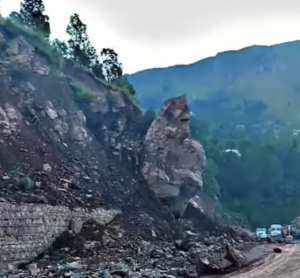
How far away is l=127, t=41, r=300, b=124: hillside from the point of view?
5689 inches

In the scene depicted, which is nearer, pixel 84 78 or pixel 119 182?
pixel 119 182

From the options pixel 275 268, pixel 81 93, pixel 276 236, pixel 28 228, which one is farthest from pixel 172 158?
pixel 28 228

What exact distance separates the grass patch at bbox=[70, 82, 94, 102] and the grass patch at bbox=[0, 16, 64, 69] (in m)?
1.44

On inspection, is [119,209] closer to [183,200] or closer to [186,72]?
[183,200]

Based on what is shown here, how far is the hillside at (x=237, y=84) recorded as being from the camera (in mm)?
144500

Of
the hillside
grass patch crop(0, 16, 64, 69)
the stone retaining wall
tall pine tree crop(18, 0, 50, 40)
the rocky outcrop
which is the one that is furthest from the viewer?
the hillside

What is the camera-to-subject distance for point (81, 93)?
33719 millimetres

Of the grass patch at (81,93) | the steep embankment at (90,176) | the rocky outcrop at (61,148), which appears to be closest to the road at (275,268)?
the steep embankment at (90,176)

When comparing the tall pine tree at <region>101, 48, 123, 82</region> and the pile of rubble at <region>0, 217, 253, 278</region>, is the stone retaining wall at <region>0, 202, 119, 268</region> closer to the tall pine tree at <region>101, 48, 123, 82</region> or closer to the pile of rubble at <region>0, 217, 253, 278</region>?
the pile of rubble at <region>0, 217, 253, 278</region>

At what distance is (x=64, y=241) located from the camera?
2109 cm

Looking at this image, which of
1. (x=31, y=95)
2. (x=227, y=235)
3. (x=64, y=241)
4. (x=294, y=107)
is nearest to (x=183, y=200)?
(x=227, y=235)

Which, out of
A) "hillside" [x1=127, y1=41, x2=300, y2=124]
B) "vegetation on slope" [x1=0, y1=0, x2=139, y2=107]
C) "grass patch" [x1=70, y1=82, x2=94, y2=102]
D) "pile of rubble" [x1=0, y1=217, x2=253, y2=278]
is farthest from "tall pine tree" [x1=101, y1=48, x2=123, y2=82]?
"hillside" [x1=127, y1=41, x2=300, y2=124]

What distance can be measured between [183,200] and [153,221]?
6266 millimetres

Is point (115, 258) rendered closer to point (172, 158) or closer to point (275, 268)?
point (275, 268)
